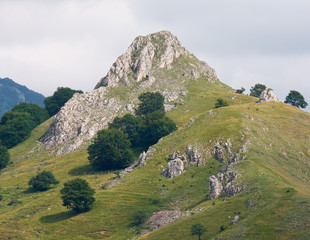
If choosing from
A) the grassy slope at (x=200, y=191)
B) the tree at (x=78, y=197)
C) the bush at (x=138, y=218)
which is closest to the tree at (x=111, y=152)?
the grassy slope at (x=200, y=191)

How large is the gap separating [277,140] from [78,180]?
233ft

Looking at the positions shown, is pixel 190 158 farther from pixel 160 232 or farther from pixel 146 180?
pixel 160 232

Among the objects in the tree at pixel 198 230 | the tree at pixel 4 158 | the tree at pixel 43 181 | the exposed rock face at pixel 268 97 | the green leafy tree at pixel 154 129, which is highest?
the exposed rock face at pixel 268 97

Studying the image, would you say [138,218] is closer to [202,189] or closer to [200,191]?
[200,191]

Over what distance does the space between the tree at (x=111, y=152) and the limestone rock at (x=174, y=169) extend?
32777 millimetres

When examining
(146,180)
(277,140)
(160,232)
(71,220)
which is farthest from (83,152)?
(160,232)

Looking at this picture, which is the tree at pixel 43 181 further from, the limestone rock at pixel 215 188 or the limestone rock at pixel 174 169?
the limestone rock at pixel 215 188

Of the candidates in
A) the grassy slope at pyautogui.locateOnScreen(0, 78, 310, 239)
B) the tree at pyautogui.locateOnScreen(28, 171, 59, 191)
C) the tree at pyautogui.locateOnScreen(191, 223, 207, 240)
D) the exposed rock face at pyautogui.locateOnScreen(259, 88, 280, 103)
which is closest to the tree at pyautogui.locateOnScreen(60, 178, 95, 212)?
the grassy slope at pyautogui.locateOnScreen(0, 78, 310, 239)

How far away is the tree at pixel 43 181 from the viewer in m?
146

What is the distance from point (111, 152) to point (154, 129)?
22.7 m

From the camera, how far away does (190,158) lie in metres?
135

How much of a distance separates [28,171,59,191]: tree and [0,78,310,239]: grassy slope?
3.62 m

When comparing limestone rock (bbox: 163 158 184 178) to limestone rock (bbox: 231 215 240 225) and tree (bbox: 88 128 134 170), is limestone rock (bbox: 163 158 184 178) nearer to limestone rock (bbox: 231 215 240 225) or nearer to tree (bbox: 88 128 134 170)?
tree (bbox: 88 128 134 170)

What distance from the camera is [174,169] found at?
131 m
